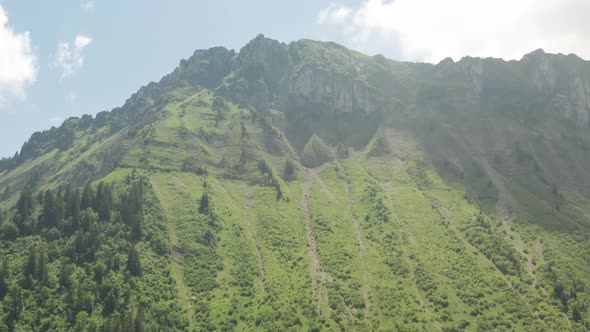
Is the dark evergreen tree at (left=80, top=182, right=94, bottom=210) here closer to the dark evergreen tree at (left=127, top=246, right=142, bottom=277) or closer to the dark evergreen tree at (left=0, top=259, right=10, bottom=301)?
the dark evergreen tree at (left=127, top=246, right=142, bottom=277)

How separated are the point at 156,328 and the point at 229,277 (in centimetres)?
3382

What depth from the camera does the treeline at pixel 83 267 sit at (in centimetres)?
11080

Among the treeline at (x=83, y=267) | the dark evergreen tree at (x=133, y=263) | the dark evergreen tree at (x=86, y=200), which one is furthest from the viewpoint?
the dark evergreen tree at (x=86, y=200)

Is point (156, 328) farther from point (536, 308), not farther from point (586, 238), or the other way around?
point (586, 238)

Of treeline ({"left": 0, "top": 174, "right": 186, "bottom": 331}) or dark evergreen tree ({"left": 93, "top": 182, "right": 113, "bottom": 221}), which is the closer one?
treeline ({"left": 0, "top": 174, "right": 186, "bottom": 331})

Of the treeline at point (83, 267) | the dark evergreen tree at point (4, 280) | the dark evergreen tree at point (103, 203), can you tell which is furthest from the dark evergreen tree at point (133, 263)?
the dark evergreen tree at point (4, 280)

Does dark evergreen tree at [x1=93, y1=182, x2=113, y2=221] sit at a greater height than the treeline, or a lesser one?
greater

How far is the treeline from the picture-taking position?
110800mm

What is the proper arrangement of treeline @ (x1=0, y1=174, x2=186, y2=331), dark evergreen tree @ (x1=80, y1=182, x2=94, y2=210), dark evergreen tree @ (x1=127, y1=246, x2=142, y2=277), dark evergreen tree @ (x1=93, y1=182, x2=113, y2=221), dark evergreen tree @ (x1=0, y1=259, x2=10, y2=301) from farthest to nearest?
dark evergreen tree @ (x1=80, y1=182, x2=94, y2=210)
dark evergreen tree @ (x1=93, y1=182, x2=113, y2=221)
dark evergreen tree @ (x1=127, y1=246, x2=142, y2=277)
dark evergreen tree @ (x1=0, y1=259, x2=10, y2=301)
treeline @ (x1=0, y1=174, x2=186, y2=331)

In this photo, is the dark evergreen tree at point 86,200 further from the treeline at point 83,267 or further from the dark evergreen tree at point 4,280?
the dark evergreen tree at point 4,280

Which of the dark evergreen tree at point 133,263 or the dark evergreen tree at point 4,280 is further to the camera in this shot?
the dark evergreen tree at point 133,263

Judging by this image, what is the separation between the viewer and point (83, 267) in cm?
13088

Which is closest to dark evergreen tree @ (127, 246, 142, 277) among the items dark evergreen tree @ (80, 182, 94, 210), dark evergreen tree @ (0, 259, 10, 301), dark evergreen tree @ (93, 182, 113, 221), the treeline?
the treeline

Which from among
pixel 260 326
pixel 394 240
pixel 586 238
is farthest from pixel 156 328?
pixel 586 238
